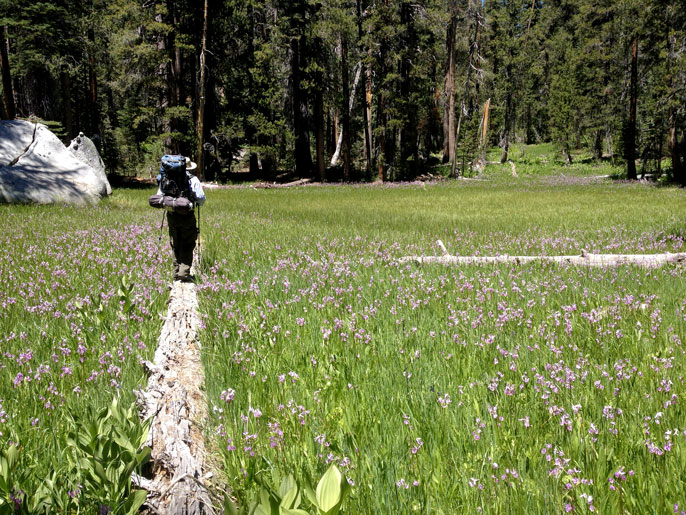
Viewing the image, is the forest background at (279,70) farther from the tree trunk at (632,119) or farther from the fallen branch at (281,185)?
the fallen branch at (281,185)

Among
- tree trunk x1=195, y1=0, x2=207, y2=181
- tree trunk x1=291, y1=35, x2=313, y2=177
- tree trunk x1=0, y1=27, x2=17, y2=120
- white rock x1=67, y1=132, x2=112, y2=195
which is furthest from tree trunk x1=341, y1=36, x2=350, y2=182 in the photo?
tree trunk x1=0, y1=27, x2=17, y2=120

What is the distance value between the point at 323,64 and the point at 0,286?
29470 mm

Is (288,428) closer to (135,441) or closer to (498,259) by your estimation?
(135,441)

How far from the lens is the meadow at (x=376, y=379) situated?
2012 mm

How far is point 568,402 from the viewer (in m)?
2.75

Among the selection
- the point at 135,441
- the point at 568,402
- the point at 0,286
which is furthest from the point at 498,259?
the point at 0,286

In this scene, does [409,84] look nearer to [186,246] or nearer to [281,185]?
[281,185]

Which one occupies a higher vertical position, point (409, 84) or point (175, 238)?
point (409, 84)

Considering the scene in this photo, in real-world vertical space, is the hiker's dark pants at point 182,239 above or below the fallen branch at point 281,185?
below

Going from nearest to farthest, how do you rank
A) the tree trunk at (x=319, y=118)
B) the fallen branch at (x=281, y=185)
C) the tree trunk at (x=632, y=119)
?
the tree trunk at (x=632, y=119) < the fallen branch at (x=281, y=185) < the tree trunk at (x=319, y=118)

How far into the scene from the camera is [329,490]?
128 centimetres

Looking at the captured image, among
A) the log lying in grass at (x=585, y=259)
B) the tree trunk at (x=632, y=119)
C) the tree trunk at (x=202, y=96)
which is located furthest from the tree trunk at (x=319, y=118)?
the log lying in grass at (x=585, y=259)

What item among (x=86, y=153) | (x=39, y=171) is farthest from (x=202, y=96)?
(x=39, y=171)

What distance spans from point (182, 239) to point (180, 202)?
86cm
